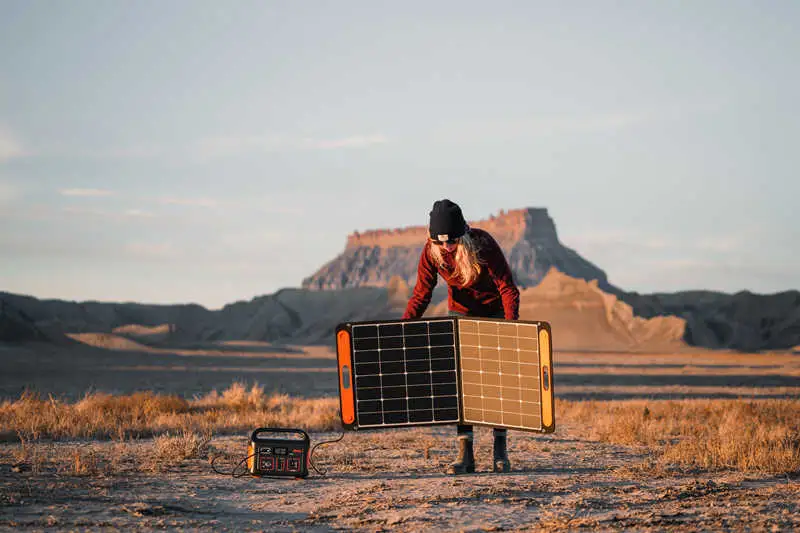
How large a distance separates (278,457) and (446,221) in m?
2.51

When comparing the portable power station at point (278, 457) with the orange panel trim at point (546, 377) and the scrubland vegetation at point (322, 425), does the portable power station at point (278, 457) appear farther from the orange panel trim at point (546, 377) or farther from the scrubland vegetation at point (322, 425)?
the orange panel trim at point (546, 377)

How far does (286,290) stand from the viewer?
147 m

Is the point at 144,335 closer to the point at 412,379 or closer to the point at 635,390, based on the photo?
the point at 635,390

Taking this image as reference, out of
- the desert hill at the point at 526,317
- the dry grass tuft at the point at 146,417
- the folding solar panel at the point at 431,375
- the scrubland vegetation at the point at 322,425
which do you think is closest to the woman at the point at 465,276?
the folding solar panel at the point at 431,375

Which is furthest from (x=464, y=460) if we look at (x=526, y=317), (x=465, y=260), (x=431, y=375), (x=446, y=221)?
(x=526, y=317)

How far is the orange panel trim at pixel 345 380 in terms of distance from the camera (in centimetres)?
825

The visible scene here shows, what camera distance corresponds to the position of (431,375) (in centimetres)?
837

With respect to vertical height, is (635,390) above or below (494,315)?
below

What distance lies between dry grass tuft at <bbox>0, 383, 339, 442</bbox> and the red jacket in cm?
487

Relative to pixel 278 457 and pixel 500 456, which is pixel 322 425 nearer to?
pixel 278 457

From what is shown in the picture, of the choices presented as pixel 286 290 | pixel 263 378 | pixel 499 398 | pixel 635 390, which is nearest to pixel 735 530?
pixel 499 398

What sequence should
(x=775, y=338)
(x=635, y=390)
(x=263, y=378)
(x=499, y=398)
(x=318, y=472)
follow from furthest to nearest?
(x=775, y=338) → (x=263, y=378) → (x=635, y=390) → (x=318, y=472) → (x=499, y=398)

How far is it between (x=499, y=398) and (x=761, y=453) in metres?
2.90

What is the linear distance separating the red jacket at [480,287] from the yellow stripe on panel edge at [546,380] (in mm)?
596
